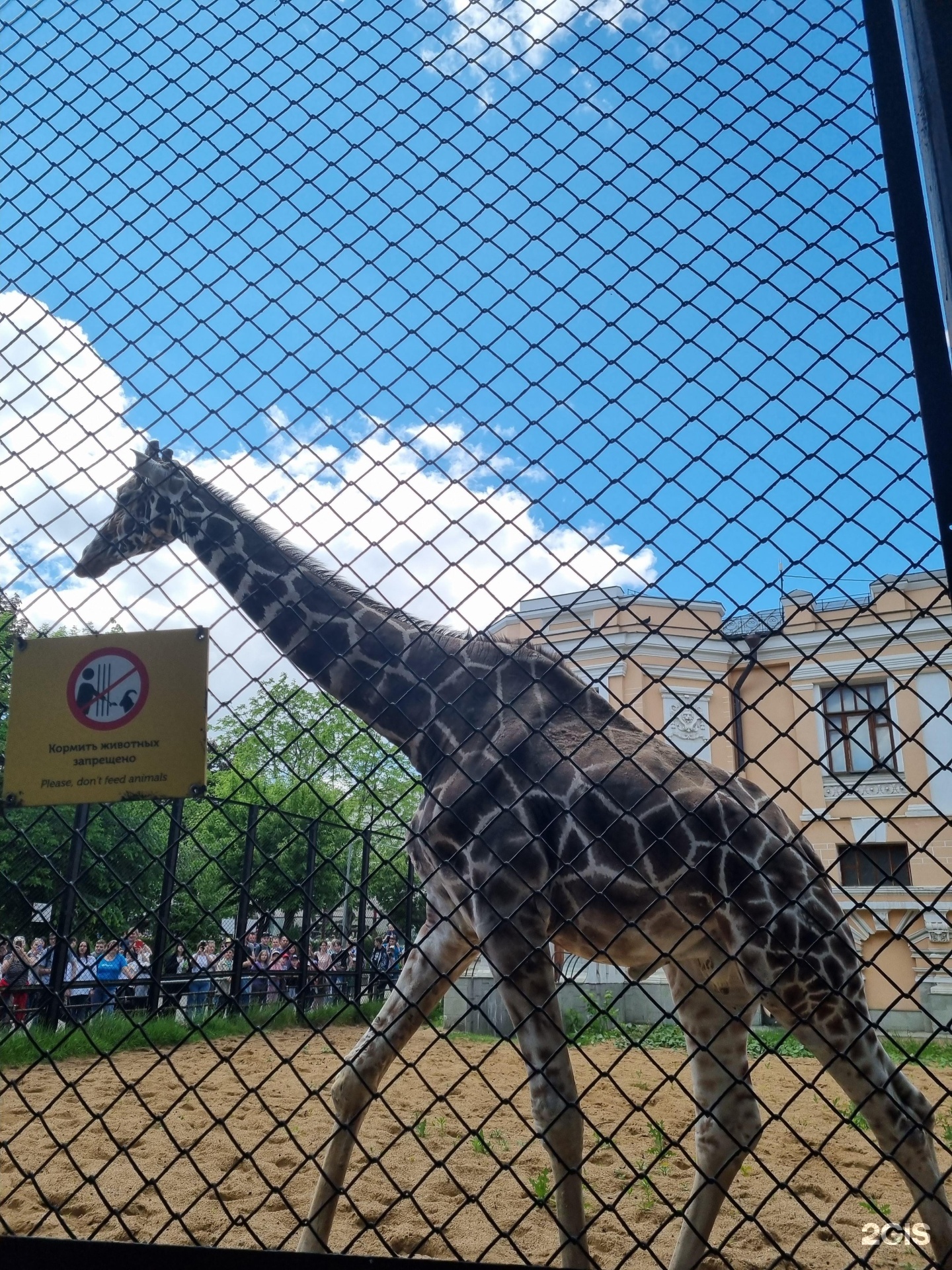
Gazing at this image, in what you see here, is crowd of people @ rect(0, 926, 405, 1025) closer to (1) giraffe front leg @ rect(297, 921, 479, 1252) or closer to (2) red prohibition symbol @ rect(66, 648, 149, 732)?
(1) giraffe front leg @ rect(297, 921, 479, 1252)

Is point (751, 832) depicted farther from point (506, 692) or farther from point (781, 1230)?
point (781, 1230)

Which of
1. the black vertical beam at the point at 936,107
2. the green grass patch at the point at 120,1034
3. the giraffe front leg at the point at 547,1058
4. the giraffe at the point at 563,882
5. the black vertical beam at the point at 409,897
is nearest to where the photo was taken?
the black vertical beam at the point at 936,107

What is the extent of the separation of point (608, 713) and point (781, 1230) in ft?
7.58

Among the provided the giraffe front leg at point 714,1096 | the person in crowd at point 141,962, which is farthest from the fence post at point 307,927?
the person in crowd at point 141,962

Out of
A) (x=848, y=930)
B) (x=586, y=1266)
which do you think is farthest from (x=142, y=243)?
(x=848, y=930)

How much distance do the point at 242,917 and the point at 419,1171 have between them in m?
4.43

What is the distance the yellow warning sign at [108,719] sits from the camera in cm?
224

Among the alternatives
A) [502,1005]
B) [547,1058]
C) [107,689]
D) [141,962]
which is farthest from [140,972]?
[107,689]

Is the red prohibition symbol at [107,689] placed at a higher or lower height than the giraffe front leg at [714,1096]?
higher

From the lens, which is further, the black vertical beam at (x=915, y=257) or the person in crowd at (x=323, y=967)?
the person in crowd at (x=323, y=967)

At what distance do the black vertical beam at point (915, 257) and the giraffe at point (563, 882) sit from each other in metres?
1.28

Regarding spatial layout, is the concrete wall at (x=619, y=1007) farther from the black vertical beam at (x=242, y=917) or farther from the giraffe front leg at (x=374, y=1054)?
the giraffe front leg at (x=374, y=1054)

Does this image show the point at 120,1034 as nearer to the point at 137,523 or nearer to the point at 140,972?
the point at 140,972

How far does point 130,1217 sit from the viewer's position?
3.63 metres
